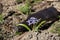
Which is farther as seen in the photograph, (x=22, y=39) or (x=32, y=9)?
(x=32, y=9)

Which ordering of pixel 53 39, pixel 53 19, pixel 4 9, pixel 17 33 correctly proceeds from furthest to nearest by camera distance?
pixel 4 9, pixel 53 19, pixel 17 33, pixel 53 39

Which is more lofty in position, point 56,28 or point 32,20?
point 32,20

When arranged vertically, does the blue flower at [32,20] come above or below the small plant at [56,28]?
above

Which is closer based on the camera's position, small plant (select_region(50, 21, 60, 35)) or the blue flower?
small plant (select_region(50, 21, 60, 35))

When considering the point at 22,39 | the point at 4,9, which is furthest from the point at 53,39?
the point at 4,9

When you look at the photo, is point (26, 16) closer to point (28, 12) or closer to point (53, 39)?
point (28, 12)

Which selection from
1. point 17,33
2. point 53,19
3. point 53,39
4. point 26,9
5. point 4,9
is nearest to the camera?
point 53,39

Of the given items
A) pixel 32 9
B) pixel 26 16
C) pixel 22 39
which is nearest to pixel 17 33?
pixel 22 39

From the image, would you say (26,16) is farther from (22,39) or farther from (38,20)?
(22,39)

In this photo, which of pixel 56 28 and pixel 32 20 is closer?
pixel 56 28

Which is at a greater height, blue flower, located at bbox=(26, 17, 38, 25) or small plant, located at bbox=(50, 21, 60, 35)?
blue flower, located at bbox=(26, 17, 38, 25)

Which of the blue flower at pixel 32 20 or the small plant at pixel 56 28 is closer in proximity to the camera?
the small plant at pixel 56 28
